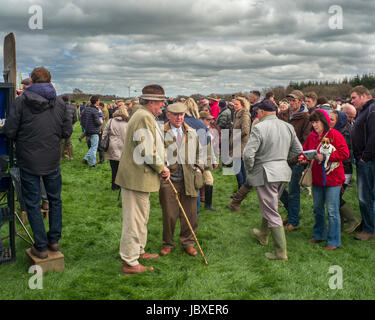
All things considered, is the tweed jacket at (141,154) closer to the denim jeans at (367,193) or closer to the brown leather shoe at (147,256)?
the brown leather shoe at (147,256)

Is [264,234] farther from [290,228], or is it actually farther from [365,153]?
[365,153]

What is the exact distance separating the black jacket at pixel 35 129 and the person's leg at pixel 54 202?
15 centimetres

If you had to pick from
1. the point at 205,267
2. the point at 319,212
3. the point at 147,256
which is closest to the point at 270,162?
the point at 319,212

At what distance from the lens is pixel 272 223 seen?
517 cm

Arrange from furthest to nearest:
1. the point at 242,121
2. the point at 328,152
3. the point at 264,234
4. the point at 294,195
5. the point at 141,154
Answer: the point at 242,121, the point at 294,195, the point at 264,234, the point at 328,152, the point at 141,154

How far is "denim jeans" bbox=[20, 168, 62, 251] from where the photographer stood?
444 centimetres

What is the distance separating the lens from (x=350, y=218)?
6430mm

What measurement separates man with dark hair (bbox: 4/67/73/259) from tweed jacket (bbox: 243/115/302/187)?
2.55m

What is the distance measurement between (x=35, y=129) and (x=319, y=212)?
14.5 feet

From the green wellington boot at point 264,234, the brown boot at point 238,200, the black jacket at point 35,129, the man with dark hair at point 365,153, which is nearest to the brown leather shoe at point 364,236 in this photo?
the man with dark hair at point 365,153

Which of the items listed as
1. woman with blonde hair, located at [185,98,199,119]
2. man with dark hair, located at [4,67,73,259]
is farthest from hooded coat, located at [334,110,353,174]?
man with dark hair, located at [4,67,73,259]

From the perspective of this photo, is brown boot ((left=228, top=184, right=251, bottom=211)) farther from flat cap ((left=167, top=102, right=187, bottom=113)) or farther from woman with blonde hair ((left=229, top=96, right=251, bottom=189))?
flat cap ((left=167, top=102, right=187, bottom=113))

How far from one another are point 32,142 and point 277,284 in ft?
11.3

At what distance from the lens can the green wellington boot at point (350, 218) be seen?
6.39 m
